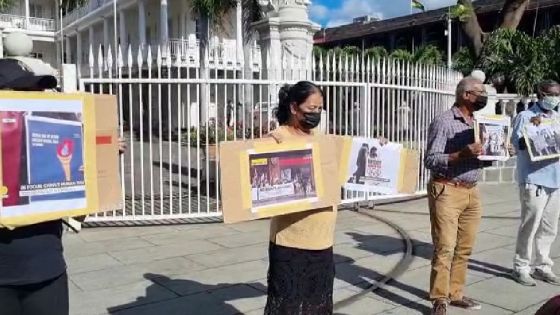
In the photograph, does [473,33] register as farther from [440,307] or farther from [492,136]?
[440,307]

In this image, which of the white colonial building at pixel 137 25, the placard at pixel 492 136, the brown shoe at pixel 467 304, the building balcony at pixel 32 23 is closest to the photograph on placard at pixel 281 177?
the placard at pixel 492 136

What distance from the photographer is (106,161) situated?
2.64 m

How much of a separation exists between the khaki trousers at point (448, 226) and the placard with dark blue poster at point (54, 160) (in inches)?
→ 108

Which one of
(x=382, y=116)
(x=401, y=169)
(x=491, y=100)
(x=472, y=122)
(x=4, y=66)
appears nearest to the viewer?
(x=4, y=66)

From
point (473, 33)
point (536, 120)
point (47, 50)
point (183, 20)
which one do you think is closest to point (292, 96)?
point (536, 120)

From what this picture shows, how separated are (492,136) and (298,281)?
2.16 metres

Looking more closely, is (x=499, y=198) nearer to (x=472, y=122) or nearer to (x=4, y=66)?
(x=472, y=122)

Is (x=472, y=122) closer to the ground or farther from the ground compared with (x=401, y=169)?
farther from the ground

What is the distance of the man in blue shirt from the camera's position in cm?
504

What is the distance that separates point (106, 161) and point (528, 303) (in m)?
3.72

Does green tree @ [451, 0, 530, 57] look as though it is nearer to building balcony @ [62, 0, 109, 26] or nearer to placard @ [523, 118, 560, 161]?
placard @ [523, 118, 560, 161]

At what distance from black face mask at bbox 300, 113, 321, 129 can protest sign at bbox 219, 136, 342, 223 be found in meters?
0.07

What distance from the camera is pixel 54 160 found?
2400 mm

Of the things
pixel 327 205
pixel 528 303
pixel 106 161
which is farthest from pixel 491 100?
pixel 106 161
